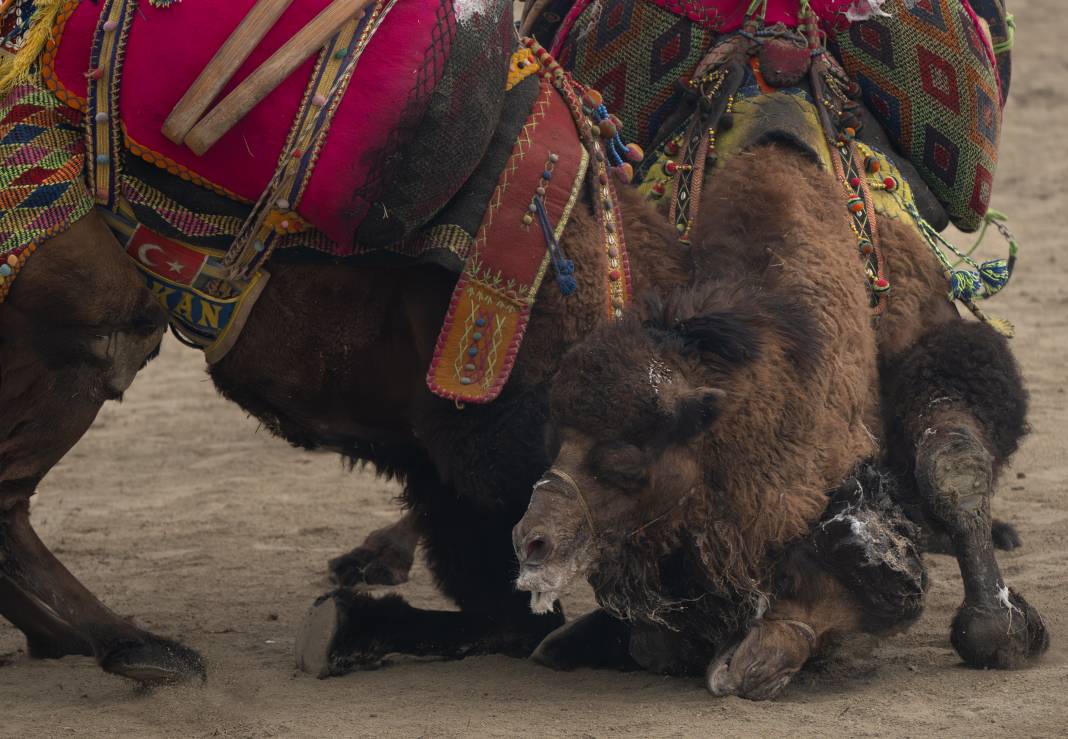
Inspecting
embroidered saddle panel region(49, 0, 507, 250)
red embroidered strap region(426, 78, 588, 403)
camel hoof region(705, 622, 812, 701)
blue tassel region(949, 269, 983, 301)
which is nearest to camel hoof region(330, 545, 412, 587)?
red embroidered strap region(426, 78, 588, 403)

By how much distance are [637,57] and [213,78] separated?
1.43 metres

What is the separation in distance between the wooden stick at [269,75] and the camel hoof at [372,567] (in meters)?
1.93

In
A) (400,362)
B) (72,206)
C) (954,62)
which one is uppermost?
(954,62)

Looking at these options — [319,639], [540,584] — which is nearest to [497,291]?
[540,584]

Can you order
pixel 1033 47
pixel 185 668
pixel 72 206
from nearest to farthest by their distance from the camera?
pixel 72 206 → pixel 185 668 → pixel 1033 47

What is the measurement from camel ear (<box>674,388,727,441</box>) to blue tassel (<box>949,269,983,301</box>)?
3.97ft

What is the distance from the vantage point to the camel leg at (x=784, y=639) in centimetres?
342

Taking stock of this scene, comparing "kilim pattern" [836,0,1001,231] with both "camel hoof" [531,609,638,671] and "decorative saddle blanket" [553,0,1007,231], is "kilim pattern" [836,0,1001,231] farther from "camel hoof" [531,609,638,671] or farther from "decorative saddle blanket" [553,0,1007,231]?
"camel hoof" [531,609,638,671]

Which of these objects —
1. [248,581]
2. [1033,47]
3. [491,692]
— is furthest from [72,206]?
[1033,47]

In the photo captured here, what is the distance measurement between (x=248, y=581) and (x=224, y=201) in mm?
1840

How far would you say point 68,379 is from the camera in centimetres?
383

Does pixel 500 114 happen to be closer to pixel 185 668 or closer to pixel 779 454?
pixel 779 454

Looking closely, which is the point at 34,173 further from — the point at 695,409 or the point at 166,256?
the point at 695,409

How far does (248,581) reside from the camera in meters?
5.18
